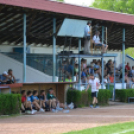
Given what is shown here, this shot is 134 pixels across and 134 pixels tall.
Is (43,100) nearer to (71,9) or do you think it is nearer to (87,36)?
(87,36)

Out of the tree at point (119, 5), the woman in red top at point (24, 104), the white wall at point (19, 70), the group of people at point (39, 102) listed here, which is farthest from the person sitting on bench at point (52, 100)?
the tree at point (119, 5)

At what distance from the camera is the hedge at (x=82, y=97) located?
55.1ft

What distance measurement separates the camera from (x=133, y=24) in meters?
19.5

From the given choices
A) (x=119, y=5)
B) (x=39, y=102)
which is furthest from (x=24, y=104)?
(x=119, y=5)

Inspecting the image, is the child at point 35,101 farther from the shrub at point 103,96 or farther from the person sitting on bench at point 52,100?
the shrub at point 103,96

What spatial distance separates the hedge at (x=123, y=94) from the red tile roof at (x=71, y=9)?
380 centimetres

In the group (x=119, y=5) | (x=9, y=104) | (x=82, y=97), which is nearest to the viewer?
(x=9, y=104)

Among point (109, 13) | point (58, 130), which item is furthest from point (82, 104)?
point (58, 130)

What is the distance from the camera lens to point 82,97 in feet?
56.1

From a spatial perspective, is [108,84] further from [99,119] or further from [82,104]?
[99,119]

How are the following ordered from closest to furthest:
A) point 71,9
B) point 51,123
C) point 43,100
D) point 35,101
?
point 51,123, point 35,101, point 43,100, point 71,9

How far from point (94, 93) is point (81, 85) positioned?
57.2 inches

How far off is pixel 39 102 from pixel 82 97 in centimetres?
265

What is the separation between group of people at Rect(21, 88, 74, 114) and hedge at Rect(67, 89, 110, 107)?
47 cm
